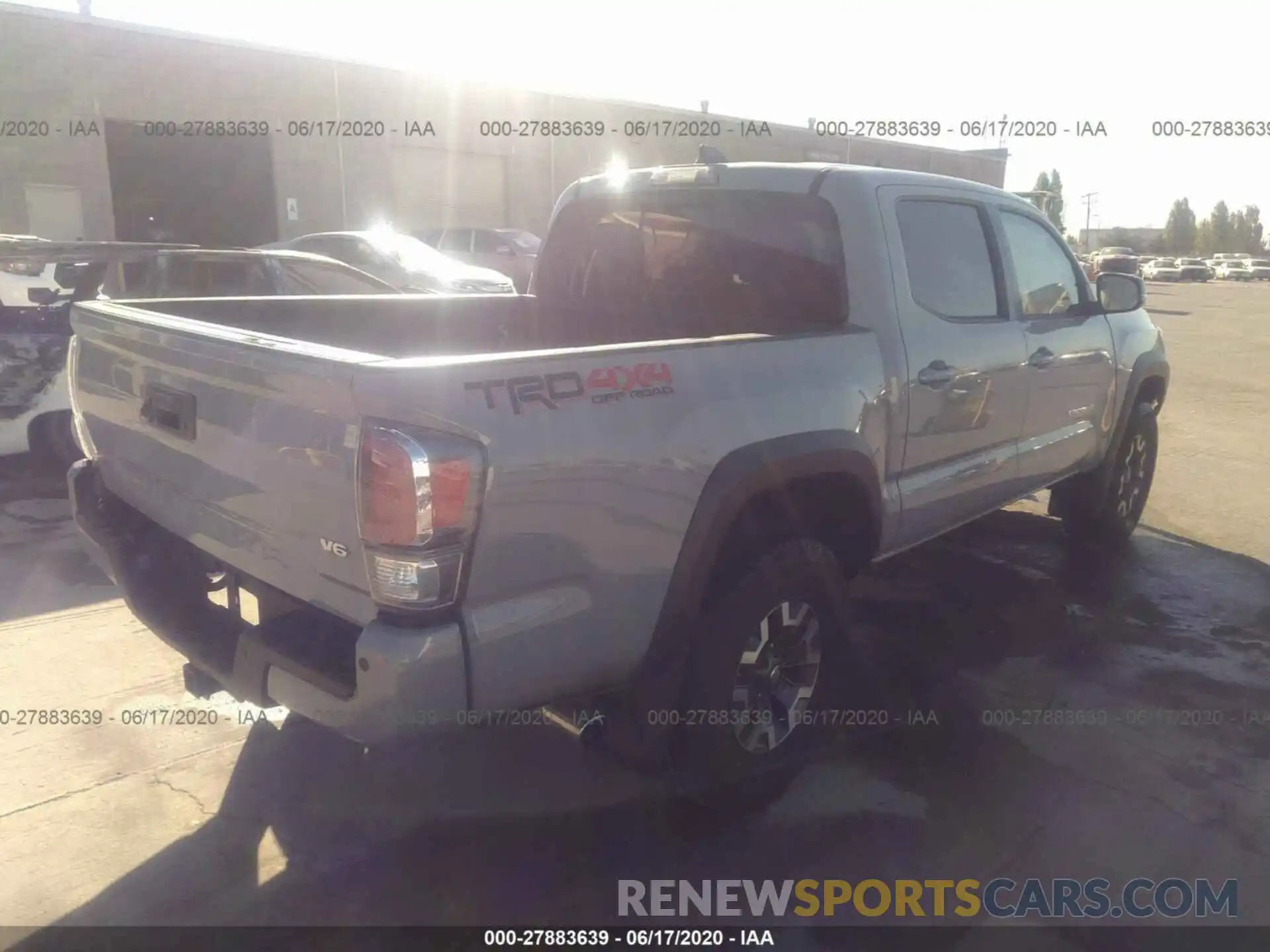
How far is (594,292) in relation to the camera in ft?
14.6

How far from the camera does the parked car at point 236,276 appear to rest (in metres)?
6.82

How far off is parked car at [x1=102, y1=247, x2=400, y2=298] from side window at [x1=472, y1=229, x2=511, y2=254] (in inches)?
420

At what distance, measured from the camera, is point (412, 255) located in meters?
14.2

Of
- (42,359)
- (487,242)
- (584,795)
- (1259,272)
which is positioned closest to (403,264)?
(487,242)

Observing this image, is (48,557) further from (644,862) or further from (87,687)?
(644,862)

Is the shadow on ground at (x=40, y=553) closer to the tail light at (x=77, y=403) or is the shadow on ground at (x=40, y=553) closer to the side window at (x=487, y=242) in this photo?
the tail light at (x=77, y=403)

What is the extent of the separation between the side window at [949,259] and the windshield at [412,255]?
33.8 ft

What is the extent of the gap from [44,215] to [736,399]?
70.5 feet

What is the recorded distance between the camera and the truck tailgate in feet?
7.53

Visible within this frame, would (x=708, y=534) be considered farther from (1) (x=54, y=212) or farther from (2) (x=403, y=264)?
(1) (x=54, y=212)

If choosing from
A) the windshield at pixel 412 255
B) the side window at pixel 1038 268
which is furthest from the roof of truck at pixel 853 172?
the windshield at pixel 412 255

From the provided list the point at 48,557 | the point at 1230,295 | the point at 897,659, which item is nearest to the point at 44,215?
the point at 48,557

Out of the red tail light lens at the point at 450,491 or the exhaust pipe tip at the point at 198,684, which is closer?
the red tail light lens at the point at 450,491

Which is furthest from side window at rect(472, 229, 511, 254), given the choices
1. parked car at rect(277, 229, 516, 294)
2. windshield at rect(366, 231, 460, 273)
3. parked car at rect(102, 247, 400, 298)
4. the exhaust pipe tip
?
the exhaust pipe tip
